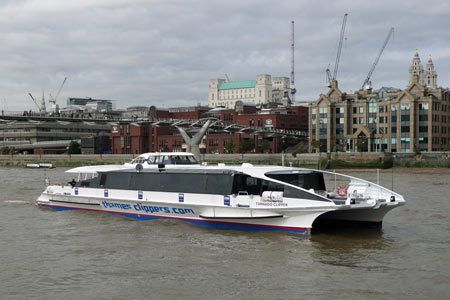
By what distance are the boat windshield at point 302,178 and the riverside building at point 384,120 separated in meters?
65.1

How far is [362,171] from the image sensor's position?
76375 millimetres

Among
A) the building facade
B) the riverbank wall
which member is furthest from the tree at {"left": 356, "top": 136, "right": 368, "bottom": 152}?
the building facade

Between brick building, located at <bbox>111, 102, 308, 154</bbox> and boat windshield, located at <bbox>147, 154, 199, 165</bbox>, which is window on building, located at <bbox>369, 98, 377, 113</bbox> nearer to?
brick building, located at <bbox>111, 102, 308, 154</bbox>

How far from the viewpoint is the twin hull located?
68.4 ft

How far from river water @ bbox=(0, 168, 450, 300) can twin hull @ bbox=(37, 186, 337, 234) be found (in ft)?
1.43

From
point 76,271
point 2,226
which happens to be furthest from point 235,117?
point 76,271

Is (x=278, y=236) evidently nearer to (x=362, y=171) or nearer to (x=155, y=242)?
(x=155, y=242)

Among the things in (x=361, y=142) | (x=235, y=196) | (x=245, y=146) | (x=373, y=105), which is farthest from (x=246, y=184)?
(x=245, y=146)

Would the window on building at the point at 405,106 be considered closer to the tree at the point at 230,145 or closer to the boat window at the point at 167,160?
A: the tree at the point at 230,145

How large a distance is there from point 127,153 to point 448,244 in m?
102

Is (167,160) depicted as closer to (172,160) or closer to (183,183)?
(172,160)

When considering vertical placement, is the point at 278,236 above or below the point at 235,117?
below

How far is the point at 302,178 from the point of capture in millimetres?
23516

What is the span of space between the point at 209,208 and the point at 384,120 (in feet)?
261
